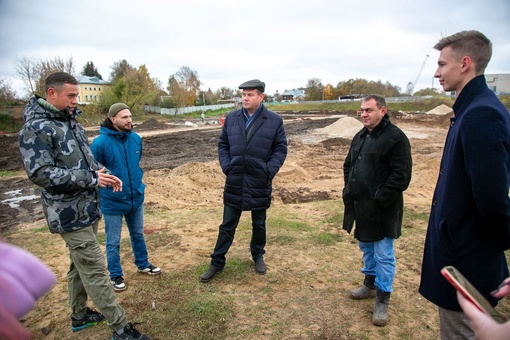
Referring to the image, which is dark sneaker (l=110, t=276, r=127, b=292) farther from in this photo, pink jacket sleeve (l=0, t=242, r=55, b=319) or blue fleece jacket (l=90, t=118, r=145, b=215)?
pink jacket sleeve (l=0, t=242, r=55, b=319)

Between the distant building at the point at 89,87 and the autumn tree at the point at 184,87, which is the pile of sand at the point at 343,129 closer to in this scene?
the autumn tree at the point at 184,87

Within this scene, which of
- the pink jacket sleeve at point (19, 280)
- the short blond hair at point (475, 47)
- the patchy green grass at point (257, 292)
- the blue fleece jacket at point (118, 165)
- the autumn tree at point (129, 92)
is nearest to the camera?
the pink jacket sleeve at point (19, 280)

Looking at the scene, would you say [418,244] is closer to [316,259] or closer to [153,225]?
[316,259]

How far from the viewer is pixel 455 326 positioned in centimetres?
213

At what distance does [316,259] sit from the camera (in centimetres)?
462

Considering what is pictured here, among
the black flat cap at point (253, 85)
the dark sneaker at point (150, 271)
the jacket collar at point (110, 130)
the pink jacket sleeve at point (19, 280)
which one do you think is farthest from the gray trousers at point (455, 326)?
the jacket collar at point (110, 130)

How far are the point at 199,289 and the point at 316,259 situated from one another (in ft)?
5.54

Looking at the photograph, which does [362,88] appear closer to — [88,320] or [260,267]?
[260,267]

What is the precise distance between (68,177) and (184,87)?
2760 inches

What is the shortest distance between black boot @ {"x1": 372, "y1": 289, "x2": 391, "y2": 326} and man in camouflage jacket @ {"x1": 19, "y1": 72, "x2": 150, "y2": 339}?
220cm

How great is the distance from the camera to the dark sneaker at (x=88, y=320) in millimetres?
3199

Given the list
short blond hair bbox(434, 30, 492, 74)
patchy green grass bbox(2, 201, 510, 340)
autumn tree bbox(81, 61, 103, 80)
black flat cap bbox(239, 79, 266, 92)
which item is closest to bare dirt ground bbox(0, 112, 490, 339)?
patchy green grass bbox(2, 201, 510, 340)

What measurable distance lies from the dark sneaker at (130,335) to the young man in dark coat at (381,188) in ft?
7.19

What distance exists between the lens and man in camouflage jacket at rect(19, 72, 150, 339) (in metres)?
2.60
